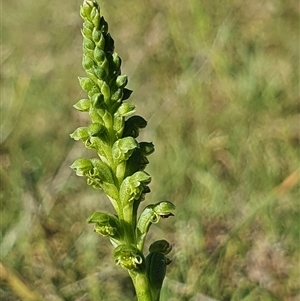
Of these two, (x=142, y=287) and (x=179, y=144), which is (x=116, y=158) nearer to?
(x=142, y=287)

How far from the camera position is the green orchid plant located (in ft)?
7.36

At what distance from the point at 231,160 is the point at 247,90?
90 centimetres

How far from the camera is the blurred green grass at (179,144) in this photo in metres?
4.09

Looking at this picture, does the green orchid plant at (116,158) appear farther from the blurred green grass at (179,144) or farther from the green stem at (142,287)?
the blurred green grass at (179,144)

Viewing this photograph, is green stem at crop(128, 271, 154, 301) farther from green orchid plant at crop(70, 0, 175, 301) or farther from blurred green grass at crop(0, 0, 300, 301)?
blurred green grass at crop(0, 0, 300, 301)

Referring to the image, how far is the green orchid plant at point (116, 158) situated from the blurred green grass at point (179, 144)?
1.34m

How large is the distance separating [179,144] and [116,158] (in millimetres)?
3119

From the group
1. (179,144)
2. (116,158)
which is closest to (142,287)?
(116,158)

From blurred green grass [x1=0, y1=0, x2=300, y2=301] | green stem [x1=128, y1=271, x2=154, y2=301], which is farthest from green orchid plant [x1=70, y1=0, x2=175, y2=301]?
blurred green grass [x1=0, y1=0, x2=300, y2=301]

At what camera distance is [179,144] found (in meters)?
5.41

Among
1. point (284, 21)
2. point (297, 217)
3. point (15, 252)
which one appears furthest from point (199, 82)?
point (15, 252)

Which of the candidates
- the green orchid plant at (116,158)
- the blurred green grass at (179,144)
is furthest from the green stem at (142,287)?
the blurred green grass at (179,144)

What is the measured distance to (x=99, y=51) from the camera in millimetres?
2213

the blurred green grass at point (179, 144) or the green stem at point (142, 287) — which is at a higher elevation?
the blurred green grass at point (179, 144)
